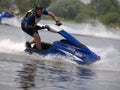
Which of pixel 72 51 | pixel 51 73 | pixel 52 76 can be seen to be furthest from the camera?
pixel 72 51

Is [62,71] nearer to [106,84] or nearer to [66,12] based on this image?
[106,84]

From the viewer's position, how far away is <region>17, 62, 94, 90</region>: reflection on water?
10.6m

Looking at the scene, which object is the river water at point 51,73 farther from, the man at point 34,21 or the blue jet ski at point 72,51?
the man at point 34,21

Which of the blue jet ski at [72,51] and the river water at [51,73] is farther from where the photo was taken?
the blue jet ski at [72,51]

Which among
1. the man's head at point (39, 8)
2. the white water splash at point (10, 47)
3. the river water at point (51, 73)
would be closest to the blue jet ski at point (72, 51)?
the river water at point (51, 73)

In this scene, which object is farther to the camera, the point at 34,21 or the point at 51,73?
the point at 34,21

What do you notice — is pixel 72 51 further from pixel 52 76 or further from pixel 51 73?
pixel 52 76

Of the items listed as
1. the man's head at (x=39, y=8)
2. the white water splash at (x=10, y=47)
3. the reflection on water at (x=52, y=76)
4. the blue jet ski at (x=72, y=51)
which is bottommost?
the reflection on water at (x=52, y=76)

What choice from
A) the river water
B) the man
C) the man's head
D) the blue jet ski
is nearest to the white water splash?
the river water

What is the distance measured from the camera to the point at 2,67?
501 inches

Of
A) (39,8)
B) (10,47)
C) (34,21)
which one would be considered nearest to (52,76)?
(39,8)

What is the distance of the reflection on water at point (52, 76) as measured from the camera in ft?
34.7

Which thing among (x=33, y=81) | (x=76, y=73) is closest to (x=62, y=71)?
(x=76, y=73)

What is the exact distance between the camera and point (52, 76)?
12.0 metres
